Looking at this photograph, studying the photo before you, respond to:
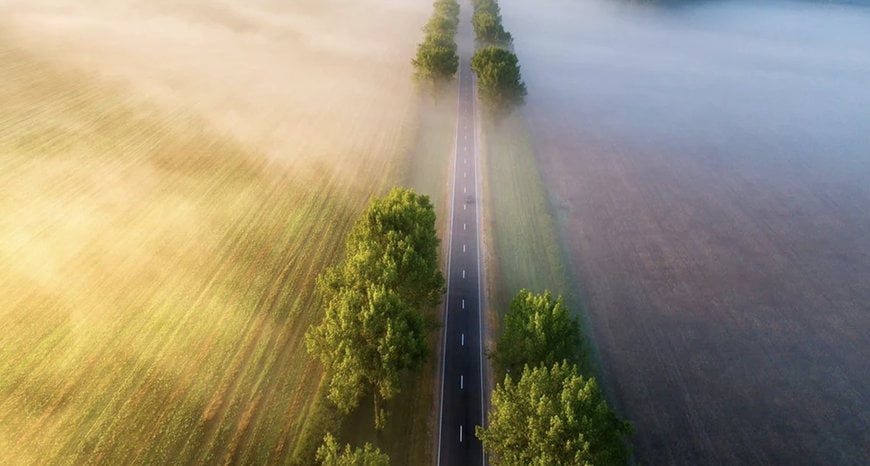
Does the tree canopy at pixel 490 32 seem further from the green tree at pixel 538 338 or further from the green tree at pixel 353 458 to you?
the green tree at pixel 353 458

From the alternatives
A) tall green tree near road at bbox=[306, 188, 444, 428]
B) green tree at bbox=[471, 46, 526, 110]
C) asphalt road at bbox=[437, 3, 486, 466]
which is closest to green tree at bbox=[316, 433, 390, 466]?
tall green tree near road at bbox=[306, 188, 444, 428]

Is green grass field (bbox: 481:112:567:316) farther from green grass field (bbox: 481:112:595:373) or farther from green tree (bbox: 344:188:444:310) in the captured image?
green tree (bbox: 344:188:444:310)

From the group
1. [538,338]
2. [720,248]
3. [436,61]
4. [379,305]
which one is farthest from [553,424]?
[436,61]

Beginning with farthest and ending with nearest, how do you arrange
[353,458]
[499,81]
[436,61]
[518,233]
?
[436,61] < [499,81] < [518,233] < [353,458]

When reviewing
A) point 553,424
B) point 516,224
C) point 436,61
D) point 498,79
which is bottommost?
point 516,224

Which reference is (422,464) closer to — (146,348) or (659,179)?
(146,348)

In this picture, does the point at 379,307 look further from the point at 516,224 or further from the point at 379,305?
the point at 516,224

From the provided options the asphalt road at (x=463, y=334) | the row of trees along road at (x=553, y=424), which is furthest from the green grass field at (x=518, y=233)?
the row of trees along road at (x=553, y=424)

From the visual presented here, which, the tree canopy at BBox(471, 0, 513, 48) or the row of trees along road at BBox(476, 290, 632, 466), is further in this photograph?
the tree canopy at BBox(471, 0, 513, 48)

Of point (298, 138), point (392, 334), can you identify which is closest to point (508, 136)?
point (298, 138)
